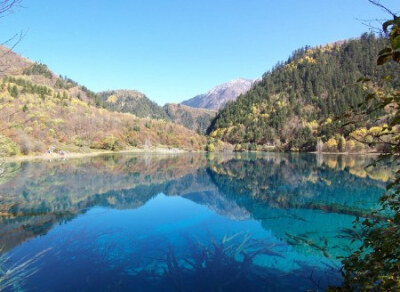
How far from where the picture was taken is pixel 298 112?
433ft

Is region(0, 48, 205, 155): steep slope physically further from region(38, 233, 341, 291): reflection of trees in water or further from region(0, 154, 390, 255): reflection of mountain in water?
region(38, 233, 341, 291): reflection of trees in water

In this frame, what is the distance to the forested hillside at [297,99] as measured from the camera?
120625mm

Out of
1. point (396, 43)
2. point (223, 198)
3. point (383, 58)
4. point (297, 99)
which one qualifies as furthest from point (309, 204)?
point (297, 99)

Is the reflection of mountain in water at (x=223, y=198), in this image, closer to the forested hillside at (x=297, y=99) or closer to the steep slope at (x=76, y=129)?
the steep slope at (x=76, y=129)

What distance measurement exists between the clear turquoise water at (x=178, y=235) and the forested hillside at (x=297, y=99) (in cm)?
8401

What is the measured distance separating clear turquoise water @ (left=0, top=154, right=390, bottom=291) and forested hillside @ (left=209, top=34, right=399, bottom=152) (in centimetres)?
8401

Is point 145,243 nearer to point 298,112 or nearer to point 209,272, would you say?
point 209,272

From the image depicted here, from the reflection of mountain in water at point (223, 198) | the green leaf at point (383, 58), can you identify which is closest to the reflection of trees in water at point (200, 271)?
the reflection of mountain in water at point (223, 198)

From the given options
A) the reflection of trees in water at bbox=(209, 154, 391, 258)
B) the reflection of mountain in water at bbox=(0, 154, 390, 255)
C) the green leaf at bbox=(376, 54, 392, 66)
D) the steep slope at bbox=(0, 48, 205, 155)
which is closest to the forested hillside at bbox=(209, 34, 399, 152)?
the steep slope at bbox=(0, 48, 205, 155)

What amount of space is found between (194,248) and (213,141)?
10808 cm

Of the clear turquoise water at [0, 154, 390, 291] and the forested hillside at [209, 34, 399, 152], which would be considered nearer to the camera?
the clear turquoise water at [0, 154, 390, 291]

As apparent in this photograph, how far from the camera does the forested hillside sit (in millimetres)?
120625

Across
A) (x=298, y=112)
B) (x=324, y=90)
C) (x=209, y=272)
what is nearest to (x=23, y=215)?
(x=209, y=272)

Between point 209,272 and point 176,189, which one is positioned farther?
point 176,189
